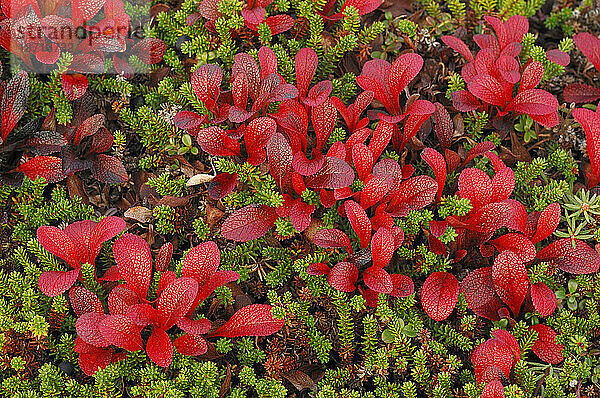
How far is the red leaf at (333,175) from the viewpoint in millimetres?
2180

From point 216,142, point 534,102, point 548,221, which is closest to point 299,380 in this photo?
point 216,142

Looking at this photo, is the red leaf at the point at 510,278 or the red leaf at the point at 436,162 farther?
the red leaf at the point at 436,162

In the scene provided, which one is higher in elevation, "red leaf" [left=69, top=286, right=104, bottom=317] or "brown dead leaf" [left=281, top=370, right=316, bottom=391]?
"red leaf" [left=69, top=286, right=104, bottom=317]

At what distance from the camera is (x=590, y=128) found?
7.87ft

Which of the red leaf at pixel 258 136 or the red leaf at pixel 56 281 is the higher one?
the red leaf at pixel 258 136

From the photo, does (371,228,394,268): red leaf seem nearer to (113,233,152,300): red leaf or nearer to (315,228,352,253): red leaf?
(315,228,352,253): red leaf

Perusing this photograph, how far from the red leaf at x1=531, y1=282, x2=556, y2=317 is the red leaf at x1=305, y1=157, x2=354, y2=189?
2.64ft

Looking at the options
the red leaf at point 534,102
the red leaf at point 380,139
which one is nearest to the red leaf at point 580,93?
the red leaf at point 534,102

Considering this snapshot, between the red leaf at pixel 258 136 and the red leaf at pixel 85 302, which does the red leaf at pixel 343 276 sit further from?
the red leaf at pixel 85 302

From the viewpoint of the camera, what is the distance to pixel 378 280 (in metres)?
2.11

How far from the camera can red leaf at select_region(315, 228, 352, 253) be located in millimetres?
2178

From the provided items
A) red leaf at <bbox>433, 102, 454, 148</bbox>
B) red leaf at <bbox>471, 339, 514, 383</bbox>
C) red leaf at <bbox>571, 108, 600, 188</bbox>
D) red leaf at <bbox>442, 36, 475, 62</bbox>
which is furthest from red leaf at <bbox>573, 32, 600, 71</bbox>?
red leaf at <bbox>471, 339, 514, 383</bbox>

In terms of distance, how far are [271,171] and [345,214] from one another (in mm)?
354

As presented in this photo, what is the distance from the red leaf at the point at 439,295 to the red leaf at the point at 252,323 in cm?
54
